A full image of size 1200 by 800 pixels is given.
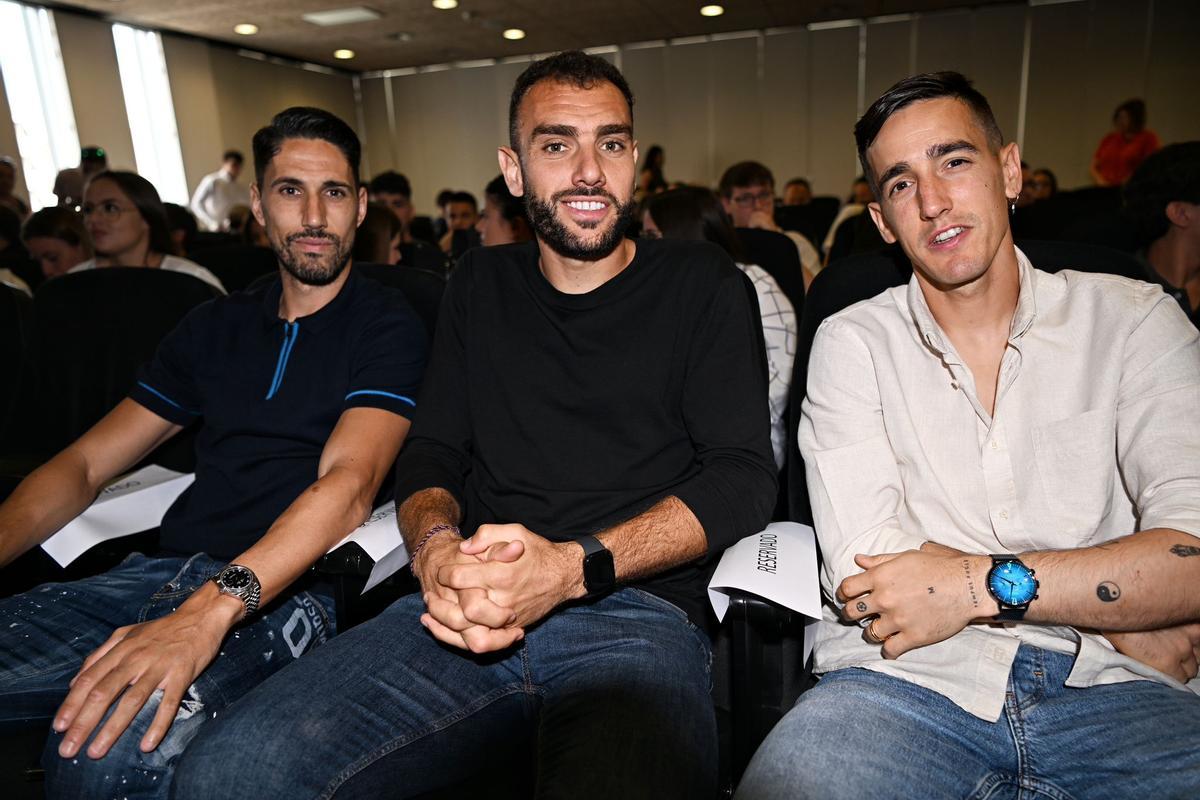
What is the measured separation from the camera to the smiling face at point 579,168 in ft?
4.76

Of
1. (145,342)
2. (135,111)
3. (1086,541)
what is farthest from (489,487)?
(135,111)

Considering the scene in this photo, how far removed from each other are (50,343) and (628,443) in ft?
5.51

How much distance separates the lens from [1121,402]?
3.86ft

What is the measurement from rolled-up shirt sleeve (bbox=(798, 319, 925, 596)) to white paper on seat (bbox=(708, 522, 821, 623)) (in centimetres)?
6

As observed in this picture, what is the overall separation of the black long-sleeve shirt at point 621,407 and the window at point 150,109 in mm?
9118

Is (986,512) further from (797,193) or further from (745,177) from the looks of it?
(797,193)

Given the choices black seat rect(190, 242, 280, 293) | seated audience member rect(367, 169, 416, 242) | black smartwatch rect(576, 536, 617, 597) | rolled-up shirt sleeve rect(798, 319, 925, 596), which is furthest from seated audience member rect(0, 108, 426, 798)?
seated audience member rect(367, 169, 416, 242)

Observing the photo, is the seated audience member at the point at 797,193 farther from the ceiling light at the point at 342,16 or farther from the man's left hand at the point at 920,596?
the man's left hand at the point at 920,596

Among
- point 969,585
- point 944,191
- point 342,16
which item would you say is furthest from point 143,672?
point 342,16

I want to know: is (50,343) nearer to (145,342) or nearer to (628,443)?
(145,342)

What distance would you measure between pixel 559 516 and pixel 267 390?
76 centimetres

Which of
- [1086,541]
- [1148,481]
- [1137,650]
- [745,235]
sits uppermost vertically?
[745,235]

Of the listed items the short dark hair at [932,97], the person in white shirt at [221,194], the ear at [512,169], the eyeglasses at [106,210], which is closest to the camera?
the short dark hair at [932,97]

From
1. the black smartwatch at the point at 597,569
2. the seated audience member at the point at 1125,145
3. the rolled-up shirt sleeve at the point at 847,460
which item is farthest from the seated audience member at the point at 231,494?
the seated audience member at the point at 1125,145
